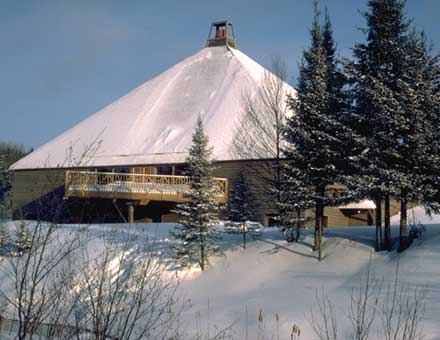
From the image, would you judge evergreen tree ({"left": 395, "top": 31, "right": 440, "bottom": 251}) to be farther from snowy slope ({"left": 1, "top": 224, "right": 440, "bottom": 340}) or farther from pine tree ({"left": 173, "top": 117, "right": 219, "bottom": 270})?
pine tree ({"left": 173, "top": 117, "right": 219, "bottom": 270})


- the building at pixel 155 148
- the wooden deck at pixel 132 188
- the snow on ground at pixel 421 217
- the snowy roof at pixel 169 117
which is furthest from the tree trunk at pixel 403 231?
the snowy roof at pixel 169 117

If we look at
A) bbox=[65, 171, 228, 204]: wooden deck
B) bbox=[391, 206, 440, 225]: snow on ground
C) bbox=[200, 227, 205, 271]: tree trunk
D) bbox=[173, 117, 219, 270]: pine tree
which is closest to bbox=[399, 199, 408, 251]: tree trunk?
bbox=[173, 117, 219, 270]: pine tree

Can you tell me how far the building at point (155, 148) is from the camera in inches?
1058

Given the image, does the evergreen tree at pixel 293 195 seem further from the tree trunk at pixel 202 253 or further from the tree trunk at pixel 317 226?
the tree trunk at pixel 202 253

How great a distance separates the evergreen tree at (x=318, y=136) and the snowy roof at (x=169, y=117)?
1213 cm

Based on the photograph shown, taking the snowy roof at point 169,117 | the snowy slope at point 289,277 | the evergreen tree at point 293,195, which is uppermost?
the snowy roof at point 169,117

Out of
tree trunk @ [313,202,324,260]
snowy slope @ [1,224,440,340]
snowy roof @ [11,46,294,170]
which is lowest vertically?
snowy slope @ [1,224,440,340]

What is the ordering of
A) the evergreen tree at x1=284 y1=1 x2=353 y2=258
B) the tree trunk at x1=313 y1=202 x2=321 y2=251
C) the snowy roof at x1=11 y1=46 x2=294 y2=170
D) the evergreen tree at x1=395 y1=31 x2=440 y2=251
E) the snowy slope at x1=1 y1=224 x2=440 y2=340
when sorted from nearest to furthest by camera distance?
the snowy slope at x1=1 y1=224 x2=440 y2=340 → the evergreen tree at x1=395 y1=31 x2=440 y2=251 → the evergreen tree at x1=284 y1=1 x2=353 y2=258 → the tree trunk at x1=313 y1=202 x2=321 y2=251 → the snowy roof at x1=11 y1=46 x2=294 y2=170

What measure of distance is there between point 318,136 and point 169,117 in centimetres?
2029

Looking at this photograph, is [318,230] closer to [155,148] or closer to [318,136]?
[318,136]

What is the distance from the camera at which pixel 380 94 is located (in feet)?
49.8

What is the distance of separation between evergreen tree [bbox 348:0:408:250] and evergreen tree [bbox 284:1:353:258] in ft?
2.40

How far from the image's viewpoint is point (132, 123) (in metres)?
36.2

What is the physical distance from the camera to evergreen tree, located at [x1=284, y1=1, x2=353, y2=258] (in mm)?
16188
